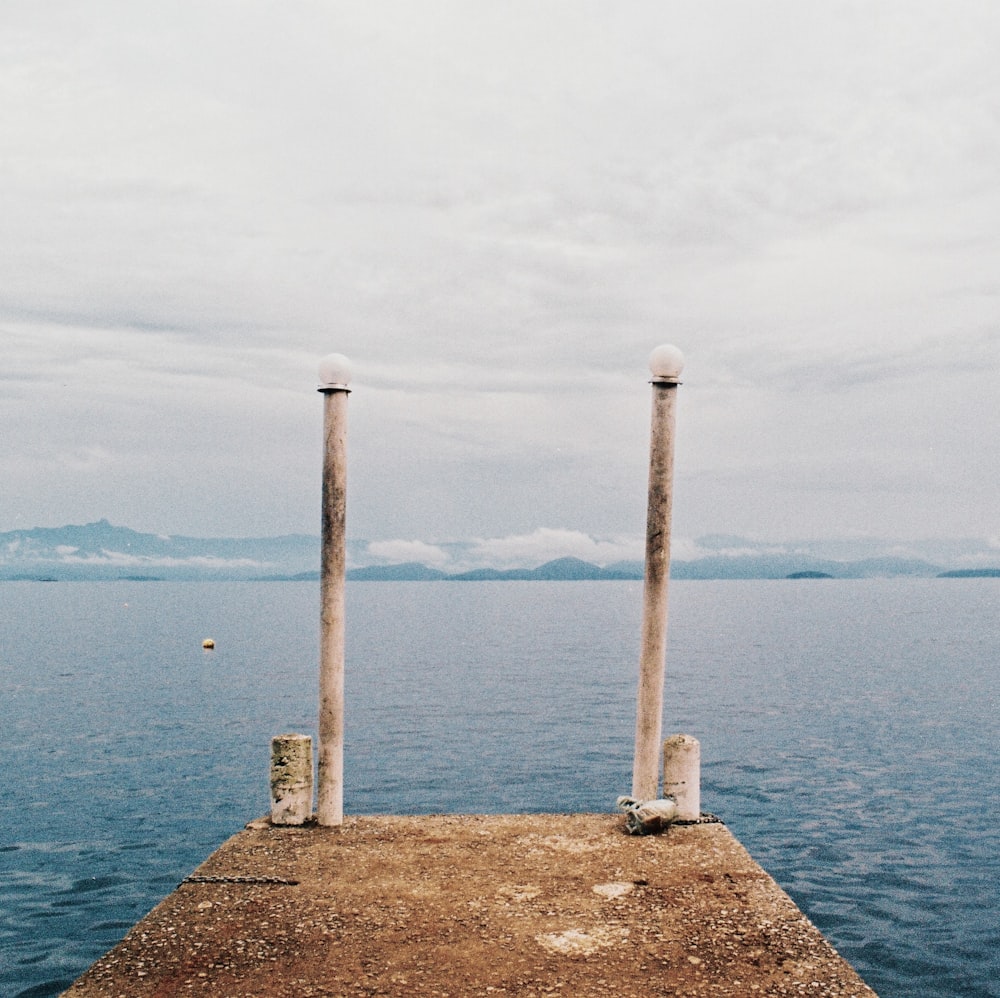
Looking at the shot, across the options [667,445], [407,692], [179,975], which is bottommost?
[407,692]

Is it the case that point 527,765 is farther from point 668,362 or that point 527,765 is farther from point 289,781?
point 668,362

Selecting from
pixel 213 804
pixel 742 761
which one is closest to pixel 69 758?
pixel 213 804

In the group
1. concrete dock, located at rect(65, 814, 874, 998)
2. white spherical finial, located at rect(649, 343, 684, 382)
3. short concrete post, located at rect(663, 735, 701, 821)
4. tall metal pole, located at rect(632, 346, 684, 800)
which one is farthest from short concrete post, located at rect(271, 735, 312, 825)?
white spherical finial, located at rect(649, 343, 684, 382)

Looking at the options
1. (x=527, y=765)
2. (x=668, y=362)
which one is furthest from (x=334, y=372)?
(x=527, y=765)

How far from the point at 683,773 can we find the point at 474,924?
4130 millimetres

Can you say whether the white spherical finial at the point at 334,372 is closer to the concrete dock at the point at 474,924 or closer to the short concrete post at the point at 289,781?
the short concrete post at the point at 289,781

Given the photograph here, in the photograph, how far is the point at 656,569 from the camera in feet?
38.1

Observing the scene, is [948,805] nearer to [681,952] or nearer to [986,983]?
[986,983]

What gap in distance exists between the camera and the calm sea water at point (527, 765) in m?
16.1

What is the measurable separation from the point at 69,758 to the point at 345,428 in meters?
24.4

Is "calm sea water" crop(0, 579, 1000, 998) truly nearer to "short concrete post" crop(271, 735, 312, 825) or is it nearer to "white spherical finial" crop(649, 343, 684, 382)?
"short concrete post" crop(271, 735, 312, 825)

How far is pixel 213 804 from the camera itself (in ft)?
78.6

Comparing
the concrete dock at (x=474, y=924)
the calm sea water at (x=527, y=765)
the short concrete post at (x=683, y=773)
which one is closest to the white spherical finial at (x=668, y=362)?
the short concrete post at (x=683, y=773)

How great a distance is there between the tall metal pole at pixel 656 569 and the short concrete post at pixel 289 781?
13.6ft
